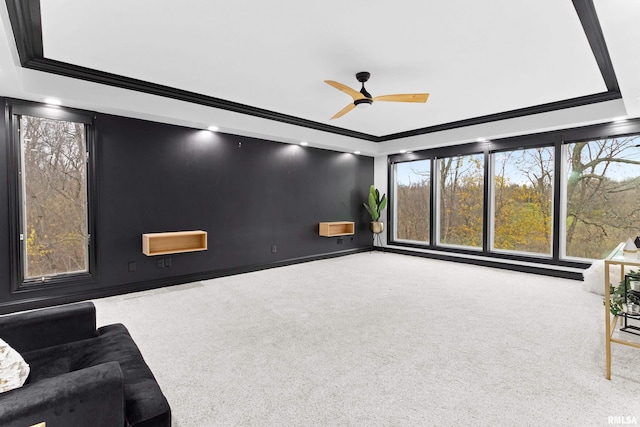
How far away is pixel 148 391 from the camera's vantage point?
1.35m

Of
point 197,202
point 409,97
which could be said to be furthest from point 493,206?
point 197,202

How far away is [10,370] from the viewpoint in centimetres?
125

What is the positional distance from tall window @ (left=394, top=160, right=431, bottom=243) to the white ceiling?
2.38m

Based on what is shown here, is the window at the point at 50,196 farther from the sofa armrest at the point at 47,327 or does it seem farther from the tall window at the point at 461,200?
the tall window at the point at 461,200

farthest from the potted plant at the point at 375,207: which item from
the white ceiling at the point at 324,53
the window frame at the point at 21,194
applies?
the window frame at the point at 21,194

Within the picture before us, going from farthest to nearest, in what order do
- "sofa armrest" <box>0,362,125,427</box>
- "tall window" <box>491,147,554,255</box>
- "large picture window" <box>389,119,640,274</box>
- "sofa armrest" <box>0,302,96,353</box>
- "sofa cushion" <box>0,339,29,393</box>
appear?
"tall window" <box>491,147,554,255</box>, "large picture window" <box>389,119,640,274</box>, "sofa armrest" <box>0,302,96,353</box>, "sofa cushion" <box>0,339,29,393</box>, "sofa armrest" <box>0,362,125,427</box>

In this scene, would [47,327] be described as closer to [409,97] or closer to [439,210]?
[409,97]

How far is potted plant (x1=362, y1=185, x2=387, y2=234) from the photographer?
7520mm

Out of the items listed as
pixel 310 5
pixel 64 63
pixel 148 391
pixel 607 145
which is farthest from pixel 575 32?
pixel 64 63

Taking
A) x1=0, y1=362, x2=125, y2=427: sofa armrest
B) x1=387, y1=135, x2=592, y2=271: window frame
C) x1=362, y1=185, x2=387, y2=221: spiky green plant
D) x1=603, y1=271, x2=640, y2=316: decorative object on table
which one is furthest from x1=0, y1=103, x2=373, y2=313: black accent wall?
x1=603, y1=271, x2=640, y2=316: decorative object on table

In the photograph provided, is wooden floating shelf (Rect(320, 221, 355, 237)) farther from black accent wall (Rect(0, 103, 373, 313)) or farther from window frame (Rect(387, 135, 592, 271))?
window frame (Rect(387, 135, 592, 271))

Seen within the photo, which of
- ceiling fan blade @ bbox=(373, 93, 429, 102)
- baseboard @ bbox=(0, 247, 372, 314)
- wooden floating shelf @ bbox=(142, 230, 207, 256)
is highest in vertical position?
ceiling fan blade @ bbox=(373, 93, 429, 102)

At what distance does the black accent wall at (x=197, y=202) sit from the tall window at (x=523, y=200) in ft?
10.2

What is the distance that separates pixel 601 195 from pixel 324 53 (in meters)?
4.79
